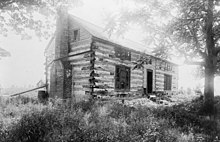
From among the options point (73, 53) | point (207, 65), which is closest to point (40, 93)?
point (73, 53)

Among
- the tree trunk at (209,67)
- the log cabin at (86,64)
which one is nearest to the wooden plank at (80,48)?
the log cabin at (86,64)

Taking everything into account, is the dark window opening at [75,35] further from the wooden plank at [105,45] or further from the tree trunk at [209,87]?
the tree trunk at [209,87]

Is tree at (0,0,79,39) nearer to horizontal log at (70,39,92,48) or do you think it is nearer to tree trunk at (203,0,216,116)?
horizontal log at (70,39,92,48)

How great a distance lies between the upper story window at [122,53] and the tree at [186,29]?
Result: 3.17 meters

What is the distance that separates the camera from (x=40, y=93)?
13289mm

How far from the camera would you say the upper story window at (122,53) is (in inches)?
556

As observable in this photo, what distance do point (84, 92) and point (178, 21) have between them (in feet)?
25.7

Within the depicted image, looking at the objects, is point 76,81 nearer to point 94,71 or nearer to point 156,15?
point 94,71

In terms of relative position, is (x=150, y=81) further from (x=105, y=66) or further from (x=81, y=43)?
(x=81, y=43)

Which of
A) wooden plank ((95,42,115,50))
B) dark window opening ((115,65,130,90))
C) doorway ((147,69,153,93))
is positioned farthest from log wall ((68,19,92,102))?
doorway ((147,69,153,93))

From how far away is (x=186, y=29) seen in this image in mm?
10906

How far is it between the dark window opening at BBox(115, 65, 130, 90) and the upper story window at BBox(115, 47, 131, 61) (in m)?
0.84

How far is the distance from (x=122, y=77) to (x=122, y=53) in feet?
6.69

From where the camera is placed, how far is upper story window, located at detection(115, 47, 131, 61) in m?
14.1
